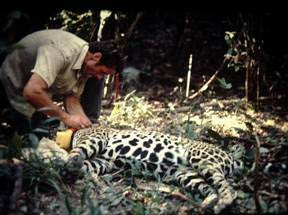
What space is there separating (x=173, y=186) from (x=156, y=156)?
64cm

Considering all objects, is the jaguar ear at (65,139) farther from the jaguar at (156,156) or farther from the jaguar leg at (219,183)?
the jaguar leg at (219,183)

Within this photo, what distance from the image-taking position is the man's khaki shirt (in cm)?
506

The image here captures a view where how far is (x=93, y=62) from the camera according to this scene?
5516mm

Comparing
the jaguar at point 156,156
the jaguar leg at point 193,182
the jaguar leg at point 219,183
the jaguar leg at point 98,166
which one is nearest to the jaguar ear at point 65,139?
the jaguar at point 156,156

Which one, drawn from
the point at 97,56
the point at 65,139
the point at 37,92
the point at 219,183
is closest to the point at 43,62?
the point at 37,92

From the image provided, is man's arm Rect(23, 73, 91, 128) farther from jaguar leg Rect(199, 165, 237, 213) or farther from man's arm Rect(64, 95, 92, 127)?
jaguar leg Rect(199, 165, 237, 213)

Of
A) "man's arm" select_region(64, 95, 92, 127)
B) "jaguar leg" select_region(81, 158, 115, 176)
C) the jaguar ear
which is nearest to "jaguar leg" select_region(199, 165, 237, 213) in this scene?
"jaguar leg" select_region(81, 158, 115, 176)

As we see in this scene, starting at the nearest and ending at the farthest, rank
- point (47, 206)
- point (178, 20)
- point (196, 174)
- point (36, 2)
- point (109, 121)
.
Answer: point (36, 2) → point (47, 206) → point (196, 174) → point (109, 121) → point (178, 20)

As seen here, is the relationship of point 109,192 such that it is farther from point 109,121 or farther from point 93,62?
point 109,121

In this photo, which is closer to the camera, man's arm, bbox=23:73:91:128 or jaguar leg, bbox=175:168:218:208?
jaguar leg, bbox=175:168:218:208

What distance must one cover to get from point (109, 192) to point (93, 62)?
5.07ft

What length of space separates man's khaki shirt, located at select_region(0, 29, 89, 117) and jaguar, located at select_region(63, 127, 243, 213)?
2.37 ft

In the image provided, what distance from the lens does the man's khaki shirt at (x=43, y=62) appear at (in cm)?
506

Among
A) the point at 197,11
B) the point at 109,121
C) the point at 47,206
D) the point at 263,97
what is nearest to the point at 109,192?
the point at 47,206
